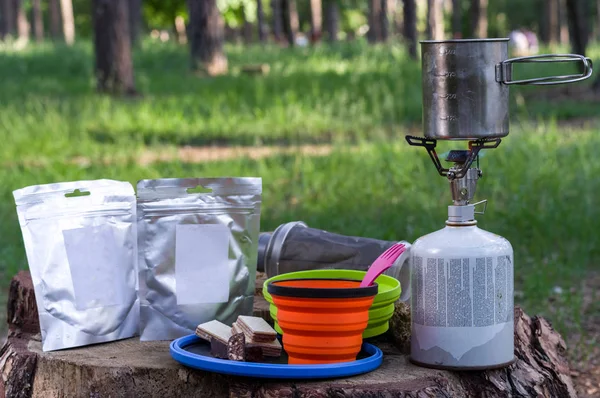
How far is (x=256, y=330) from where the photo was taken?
1.82 metres

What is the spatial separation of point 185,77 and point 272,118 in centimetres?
375

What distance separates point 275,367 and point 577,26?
11.5 metres

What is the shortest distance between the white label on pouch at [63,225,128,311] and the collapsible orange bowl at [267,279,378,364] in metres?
0.45

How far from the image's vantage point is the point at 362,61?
1299 centimetres

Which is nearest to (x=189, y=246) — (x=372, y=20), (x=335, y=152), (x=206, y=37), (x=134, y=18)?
(x=335, y=152)

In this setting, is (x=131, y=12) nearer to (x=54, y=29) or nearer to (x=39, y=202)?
(x=54, y=29)

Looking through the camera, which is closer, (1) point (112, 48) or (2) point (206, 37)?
(1) point (112, 48)

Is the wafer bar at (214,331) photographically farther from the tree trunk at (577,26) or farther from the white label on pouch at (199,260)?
the tree trunk at (577,26)

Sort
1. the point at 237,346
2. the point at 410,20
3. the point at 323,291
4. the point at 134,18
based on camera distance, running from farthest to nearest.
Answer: the point at 134,18, the point at 410,20, the point at 237,346, the point at 323,291

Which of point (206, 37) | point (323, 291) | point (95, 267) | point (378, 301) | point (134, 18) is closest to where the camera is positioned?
point (323, 291)

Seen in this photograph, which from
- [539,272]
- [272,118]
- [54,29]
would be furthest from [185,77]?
[54,29]

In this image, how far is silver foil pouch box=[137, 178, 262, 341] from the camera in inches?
79.0

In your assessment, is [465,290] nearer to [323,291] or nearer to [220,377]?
[323,291]

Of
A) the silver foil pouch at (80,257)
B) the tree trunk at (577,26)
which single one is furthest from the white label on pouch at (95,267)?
the tree trunk at (577,26)
